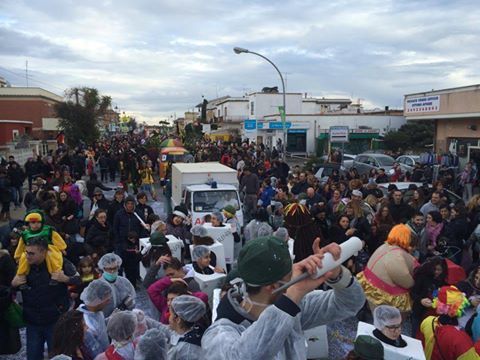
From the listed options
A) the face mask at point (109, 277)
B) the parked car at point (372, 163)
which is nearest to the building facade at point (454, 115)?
the parked car at point (372, 163)

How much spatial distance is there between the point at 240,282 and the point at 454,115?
21.4 meters

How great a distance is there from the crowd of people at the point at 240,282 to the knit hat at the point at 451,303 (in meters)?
0.01

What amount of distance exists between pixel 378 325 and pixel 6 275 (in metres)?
4.23

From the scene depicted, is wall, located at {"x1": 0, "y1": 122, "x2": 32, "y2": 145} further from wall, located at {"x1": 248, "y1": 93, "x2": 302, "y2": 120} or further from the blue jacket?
the blue jacket

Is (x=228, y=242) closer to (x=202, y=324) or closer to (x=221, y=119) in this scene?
(x=202, y=324)

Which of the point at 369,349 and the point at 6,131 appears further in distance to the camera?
the point at 6,131

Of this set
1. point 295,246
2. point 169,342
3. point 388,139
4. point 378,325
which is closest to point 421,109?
point 388,139

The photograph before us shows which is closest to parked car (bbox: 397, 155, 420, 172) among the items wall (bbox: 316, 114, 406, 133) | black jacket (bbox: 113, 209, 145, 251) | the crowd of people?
the crowd of people

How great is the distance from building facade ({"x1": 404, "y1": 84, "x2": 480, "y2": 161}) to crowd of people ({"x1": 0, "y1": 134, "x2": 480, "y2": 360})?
10.3m

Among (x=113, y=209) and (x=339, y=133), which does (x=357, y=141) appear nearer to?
(x=339, y=133)

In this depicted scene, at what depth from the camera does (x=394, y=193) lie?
9617 mm

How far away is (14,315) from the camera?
486 cm

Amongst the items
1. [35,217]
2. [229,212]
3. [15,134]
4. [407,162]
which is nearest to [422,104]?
[407,162]

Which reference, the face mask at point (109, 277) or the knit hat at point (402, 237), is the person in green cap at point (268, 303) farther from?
the knit hat at point (402, 237)
